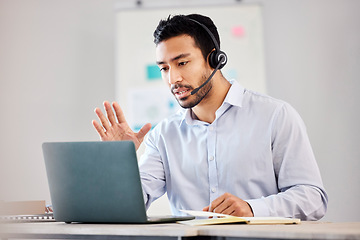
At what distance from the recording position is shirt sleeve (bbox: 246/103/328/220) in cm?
146

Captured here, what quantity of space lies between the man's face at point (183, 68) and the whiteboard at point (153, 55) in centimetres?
110

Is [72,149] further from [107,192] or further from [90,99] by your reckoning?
[90,99]

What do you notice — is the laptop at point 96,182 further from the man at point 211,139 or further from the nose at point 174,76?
the nose at point 174,76

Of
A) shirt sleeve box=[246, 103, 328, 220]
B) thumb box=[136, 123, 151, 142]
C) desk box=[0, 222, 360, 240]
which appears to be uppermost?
thumb box=[136, 123, 151, 142]

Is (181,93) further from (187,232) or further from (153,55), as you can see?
(153,55)

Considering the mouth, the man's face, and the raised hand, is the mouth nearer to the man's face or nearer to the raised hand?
the man's face

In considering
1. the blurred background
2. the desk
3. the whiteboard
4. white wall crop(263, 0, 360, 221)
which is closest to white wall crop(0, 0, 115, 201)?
the blurred background

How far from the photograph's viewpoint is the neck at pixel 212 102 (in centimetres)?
189

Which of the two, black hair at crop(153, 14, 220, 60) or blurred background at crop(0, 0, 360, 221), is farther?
blurred background at crop(0, 0, 360, 221)

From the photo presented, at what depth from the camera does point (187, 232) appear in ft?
2.92

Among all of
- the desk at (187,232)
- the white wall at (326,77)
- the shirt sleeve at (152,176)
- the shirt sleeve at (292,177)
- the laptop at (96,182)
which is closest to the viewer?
the desk at (187,232)

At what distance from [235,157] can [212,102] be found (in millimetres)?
282

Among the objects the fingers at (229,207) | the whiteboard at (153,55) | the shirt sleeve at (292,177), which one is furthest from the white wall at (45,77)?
the fingers at (229,207)

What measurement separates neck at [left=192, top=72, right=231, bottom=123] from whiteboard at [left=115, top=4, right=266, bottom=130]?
104cm
